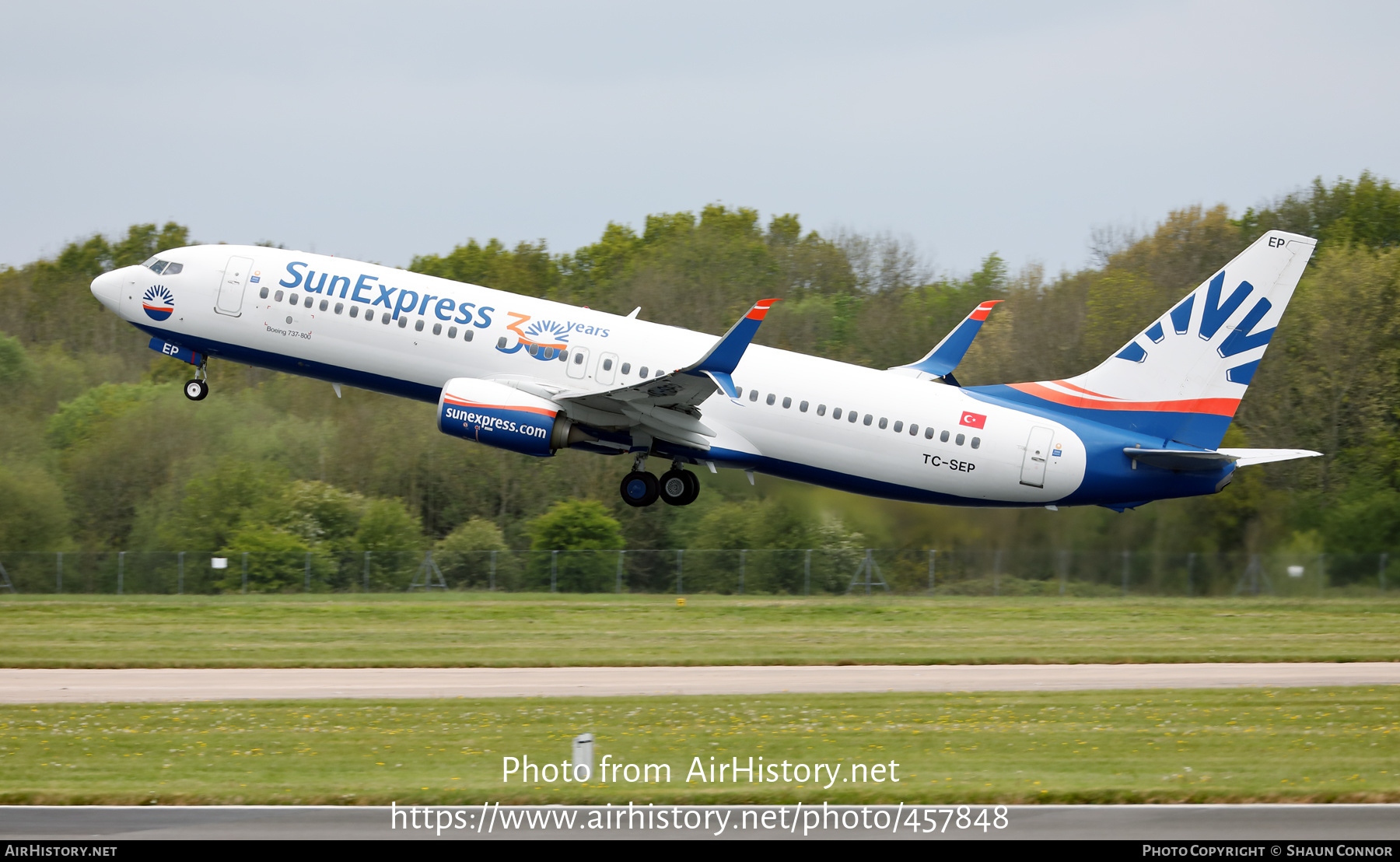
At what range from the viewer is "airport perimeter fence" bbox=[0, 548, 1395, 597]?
4809 cm

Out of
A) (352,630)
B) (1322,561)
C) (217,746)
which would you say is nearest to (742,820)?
(217,746)

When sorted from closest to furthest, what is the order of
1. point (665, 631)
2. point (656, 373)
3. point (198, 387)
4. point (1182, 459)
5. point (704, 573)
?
point (656, 373)
point (1182, 459)
point (198, 387)
point (665, 631)
point (704, 573)

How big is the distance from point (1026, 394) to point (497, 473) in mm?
35192

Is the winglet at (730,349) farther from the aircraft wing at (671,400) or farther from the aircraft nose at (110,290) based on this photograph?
the aircraft nose at (110,290)

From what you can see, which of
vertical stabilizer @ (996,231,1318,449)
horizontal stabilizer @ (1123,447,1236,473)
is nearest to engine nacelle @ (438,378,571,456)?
vertical stabilizer @ (996,231,1318,449)

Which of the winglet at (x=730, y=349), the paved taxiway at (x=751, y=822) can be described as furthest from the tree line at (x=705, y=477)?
the paved taxiway at (x=751, y=822)

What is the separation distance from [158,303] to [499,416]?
1029 cm

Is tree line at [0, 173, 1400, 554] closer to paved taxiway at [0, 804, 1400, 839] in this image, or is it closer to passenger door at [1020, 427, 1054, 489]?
passenger door at [1020, 427, 1054, 489]

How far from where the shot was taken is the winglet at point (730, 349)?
29641mm

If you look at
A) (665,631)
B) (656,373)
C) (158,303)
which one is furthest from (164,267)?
(665,631)

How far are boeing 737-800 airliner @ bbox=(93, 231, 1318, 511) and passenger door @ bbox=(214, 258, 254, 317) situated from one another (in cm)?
4

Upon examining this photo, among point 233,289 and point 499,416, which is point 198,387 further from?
point 499,416

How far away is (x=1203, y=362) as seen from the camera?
35.9 meters

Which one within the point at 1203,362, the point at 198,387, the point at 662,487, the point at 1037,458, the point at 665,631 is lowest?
the point at 665,631
